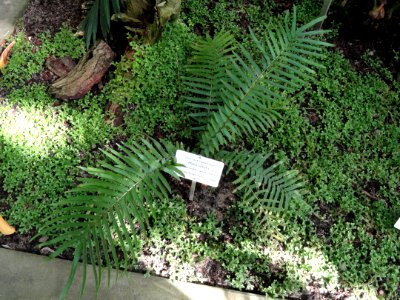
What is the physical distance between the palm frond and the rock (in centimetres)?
11

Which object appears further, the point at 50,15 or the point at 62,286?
the point at 50,15

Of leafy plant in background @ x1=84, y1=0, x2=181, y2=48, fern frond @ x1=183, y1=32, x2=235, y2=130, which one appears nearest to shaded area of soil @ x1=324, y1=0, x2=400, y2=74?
fern frond @ x1=183, y1=32, x2=235, y2=130

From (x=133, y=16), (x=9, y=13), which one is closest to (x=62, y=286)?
(x=133, y=16)

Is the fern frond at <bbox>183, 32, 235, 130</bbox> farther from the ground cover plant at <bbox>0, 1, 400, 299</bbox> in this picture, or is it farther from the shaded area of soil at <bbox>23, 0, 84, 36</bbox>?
the shaded area of soil at <bbox>23, 0, 84, 36</bbox>

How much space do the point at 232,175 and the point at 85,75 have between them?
138 centimetres

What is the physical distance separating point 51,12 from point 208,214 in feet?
7.66

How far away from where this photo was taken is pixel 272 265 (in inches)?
106

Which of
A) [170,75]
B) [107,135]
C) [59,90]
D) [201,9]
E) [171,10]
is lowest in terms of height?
[107,135]

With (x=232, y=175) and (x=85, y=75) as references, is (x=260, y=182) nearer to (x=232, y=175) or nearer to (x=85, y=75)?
(x=232, y=175)

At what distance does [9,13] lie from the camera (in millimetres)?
3551

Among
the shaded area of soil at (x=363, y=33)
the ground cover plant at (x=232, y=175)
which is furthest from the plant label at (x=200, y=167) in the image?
the shaded area of soil at (x=363, y=33)

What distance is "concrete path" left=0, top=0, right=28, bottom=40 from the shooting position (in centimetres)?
344

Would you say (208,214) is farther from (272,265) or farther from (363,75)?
(363,75)

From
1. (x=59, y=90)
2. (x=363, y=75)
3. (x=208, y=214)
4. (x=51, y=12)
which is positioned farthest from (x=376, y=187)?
Result: (x=51, y=12)
